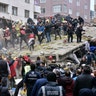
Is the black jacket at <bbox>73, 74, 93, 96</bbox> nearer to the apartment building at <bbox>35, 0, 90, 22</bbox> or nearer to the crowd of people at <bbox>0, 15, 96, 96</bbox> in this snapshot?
the crowd of people at <bbox>0, 15, 96, 96</bbox>

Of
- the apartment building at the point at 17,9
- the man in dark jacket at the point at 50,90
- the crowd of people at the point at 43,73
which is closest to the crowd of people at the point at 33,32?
the crowd of people at the point at 43,73

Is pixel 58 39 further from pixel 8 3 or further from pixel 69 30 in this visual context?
pixel 8 3

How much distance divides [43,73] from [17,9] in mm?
41685

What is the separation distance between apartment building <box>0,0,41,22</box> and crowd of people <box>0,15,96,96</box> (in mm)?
17408

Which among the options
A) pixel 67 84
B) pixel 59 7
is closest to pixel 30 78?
pixel 67 84

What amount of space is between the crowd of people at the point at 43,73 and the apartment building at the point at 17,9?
1741cm

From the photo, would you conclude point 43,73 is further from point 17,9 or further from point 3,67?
point 17,9

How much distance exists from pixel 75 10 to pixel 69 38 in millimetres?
64882

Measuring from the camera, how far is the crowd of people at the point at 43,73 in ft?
31.3

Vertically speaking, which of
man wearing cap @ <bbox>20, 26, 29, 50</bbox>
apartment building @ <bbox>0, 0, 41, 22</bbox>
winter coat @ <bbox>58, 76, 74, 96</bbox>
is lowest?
winter coat @ <bbox>58, 76, 74, 96</bbox>

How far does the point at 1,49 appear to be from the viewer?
90.8 feet

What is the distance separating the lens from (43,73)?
12.3 m

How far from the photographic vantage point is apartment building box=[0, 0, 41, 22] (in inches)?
1972

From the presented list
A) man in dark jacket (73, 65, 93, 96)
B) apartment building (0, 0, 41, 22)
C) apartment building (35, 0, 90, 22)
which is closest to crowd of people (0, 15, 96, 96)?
man in dark jacket (73, 65, 93, 96)
